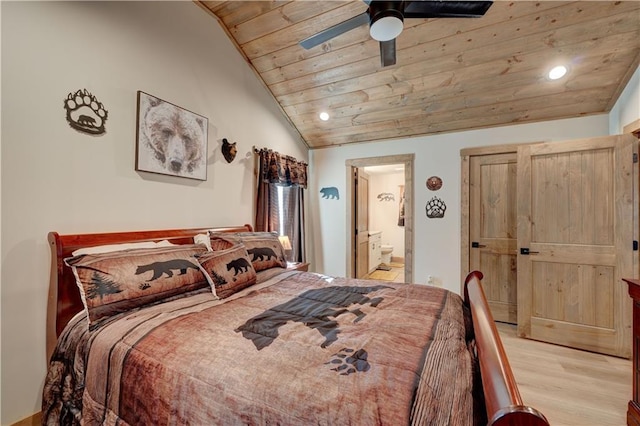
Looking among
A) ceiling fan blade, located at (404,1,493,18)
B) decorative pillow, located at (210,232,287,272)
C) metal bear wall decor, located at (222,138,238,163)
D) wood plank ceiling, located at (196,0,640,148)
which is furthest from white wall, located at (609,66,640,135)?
metal bear wall decor, located at (222,138,238,163)

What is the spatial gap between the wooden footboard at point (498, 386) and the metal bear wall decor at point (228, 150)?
2.71m

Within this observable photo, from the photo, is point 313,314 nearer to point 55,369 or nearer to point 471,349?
point 471,349

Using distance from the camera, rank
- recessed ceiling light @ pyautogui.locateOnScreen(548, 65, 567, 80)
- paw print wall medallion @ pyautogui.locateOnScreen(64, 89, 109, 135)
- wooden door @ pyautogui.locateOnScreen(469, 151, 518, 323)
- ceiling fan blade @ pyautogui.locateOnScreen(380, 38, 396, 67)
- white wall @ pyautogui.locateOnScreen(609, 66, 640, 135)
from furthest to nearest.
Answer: wooden door @ pyautogui.locateOnScreen(469, 151, 518, 323) → recessed ceiling light @ pyautogui.locateOnScreen(548, 65, 567, 80) → white wall @ pyautogui.locateOnScreen(609, 66, 640, 135) → ceiling fan blade @ pyautogui.locateOnScreen(380, 38, 396, 67) → paw print wall medallion @ pyautogui.locateOnScreen(64, 89, 109, 135)

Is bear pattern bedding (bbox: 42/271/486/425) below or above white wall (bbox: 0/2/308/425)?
below

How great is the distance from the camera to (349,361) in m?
1.05

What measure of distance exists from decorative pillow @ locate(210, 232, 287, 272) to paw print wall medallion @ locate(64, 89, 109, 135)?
118 cm

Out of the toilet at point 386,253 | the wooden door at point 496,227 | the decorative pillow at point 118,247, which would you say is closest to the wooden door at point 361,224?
the toilet at point 386,253

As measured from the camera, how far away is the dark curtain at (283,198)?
→ 3473mm

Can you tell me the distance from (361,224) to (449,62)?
2714 millimetres

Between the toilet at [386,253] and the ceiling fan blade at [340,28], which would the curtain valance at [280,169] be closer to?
the ceiling fan blade at [340,28]

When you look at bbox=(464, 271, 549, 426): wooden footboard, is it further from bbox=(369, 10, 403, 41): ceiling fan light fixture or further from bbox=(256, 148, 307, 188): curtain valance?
bbox=(256, 148, 307, 188): curtain valance

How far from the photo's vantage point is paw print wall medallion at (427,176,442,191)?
12.2 feet

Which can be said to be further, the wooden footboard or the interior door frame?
the interior door frame

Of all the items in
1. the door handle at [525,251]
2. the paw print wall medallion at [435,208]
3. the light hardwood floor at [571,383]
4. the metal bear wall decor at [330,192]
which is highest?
the metal bear wall decor at [330,192]
